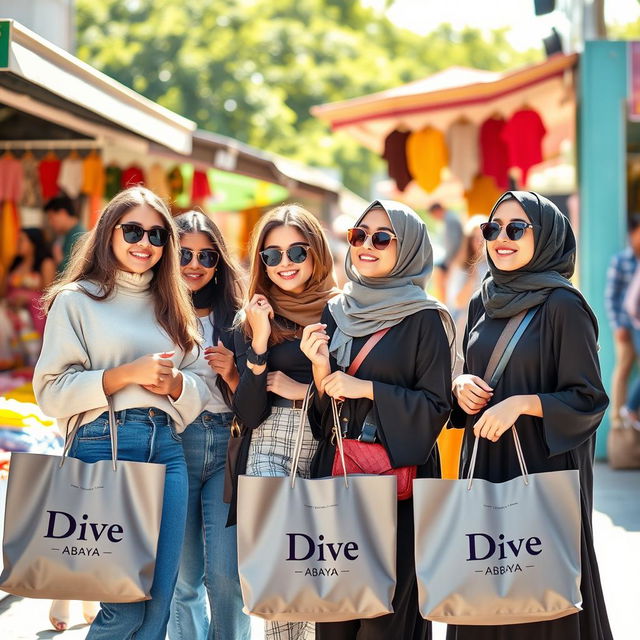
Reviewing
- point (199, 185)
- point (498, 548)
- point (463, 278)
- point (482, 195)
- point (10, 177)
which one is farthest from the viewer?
point (199, 185)

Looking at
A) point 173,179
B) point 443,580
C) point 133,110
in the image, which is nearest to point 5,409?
point 133,110

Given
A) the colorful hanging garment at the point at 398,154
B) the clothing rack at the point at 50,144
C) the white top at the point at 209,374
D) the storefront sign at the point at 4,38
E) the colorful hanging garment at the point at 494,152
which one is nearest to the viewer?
the white top at the point at 209,374

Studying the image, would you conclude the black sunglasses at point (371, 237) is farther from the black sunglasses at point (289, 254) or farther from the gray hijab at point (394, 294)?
the black sunglasses at point (289, 254)

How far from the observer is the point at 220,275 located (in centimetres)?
425

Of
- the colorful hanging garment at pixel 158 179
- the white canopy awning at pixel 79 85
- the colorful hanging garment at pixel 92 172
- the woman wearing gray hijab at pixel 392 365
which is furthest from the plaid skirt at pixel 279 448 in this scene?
the colorful hanging garment at pixel 158 179

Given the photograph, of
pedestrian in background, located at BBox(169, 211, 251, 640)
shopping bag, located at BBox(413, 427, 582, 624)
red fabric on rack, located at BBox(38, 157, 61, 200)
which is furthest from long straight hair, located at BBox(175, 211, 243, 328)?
red fabric on rack, located at BBox(38, 157, 61, 200)

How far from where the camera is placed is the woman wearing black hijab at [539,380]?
131 inches

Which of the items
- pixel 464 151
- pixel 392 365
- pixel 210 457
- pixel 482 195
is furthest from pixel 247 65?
pixel 392 365

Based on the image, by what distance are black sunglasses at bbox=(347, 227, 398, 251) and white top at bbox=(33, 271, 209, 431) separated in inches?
29.8

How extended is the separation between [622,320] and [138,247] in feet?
18.3

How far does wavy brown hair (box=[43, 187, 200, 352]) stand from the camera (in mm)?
3594

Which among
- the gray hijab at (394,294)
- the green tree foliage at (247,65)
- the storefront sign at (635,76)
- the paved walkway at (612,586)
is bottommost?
the paved walkway at (612,586)

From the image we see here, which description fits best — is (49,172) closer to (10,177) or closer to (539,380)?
Answer: (10,177)

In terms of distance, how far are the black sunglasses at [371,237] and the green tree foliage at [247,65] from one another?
753 inches
